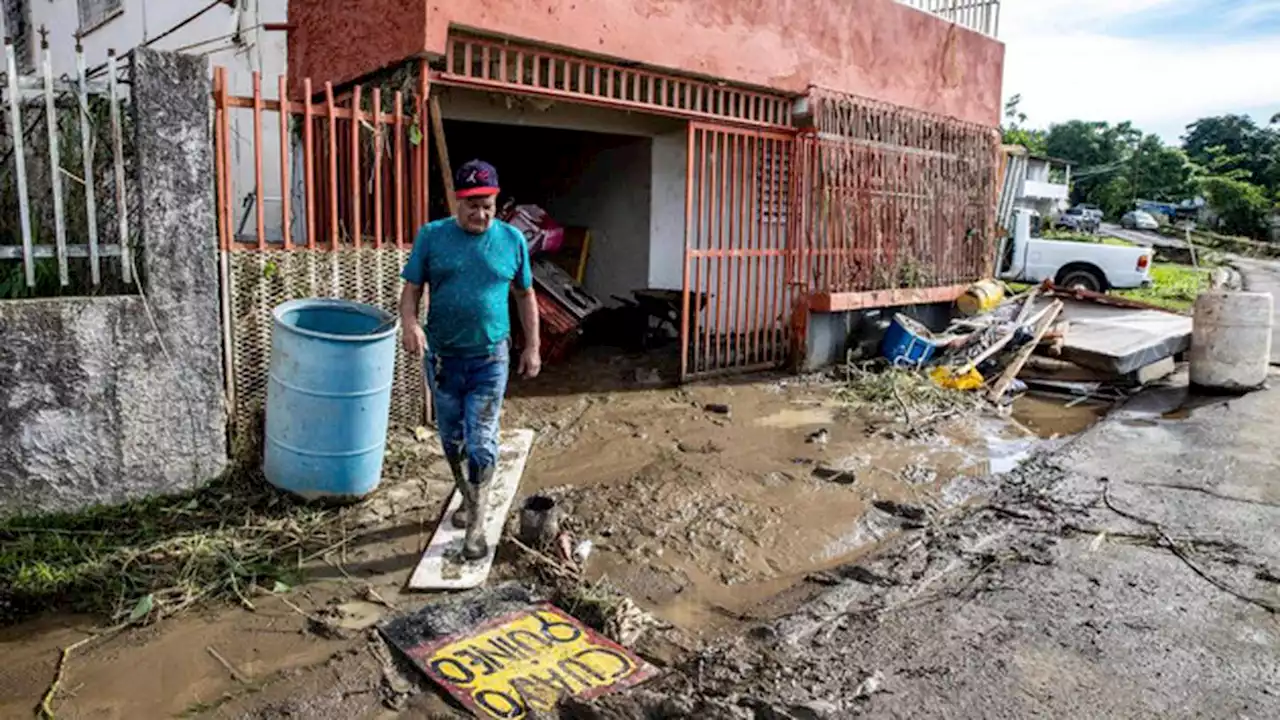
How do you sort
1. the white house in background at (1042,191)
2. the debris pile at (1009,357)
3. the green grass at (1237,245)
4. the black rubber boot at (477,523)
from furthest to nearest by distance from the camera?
the white house in background at (1042,191) < the green grass at (1237,245) < the debris pile at (1009,357) < the black rubber boot at (477,523)

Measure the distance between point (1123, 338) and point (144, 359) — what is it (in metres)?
9.23

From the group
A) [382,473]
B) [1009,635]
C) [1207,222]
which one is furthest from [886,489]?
[1207,222]

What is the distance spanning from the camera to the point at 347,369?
4176 mm

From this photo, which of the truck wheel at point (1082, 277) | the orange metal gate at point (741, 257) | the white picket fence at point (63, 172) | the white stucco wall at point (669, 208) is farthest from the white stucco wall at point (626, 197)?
the truck wheel at point (1082, 277)

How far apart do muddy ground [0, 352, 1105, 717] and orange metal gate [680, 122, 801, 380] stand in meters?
0.57

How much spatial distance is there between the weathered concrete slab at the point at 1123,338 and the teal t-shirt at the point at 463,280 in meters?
6.97

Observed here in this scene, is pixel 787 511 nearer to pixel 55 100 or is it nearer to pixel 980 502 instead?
pixel 980 502

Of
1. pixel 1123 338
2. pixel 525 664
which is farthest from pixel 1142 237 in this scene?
pixel 525 664

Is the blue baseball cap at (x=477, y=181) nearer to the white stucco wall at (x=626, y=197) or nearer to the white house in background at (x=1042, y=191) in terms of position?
the white stucco wall at (x=626, y=197)

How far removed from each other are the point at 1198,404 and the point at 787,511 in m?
5.18

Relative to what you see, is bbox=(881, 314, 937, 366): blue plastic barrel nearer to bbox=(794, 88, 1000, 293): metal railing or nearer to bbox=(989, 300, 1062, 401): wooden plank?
bbox=(794, 88, 1000, 293): metal railing

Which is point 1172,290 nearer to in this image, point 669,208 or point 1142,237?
point 669,208

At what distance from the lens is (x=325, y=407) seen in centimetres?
417

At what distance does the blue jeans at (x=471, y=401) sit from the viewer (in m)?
3.90
